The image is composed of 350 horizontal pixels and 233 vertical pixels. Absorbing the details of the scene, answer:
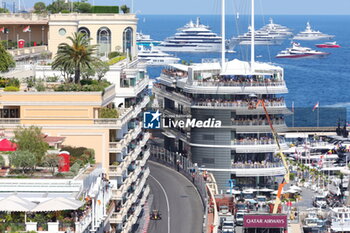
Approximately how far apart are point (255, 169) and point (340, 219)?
11.1 m

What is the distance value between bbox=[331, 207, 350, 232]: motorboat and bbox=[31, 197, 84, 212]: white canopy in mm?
44201

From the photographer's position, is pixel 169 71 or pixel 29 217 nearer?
pixel 29 217

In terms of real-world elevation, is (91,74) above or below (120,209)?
above

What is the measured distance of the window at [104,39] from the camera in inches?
3381

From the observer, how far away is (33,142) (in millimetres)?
51562

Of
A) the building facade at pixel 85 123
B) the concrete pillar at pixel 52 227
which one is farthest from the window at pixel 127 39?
the concrete pillar at pixel 52 227

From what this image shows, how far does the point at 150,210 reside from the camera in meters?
78.4

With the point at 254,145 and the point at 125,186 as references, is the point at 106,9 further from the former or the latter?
the point at 125,186

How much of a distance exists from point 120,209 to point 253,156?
36.9 m

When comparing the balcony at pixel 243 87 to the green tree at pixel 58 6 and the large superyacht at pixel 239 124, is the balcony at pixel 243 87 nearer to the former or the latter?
the large superyacht at pixel 239 124

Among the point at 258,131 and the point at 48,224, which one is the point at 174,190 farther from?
the point at 48,224

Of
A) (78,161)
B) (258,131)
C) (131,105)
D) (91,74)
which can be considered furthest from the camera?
(258,131)

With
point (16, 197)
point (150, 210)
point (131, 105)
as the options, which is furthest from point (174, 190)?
point (16, 197)

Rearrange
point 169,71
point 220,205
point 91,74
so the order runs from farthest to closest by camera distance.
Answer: point 169,71, point 220,205, point 91,74
